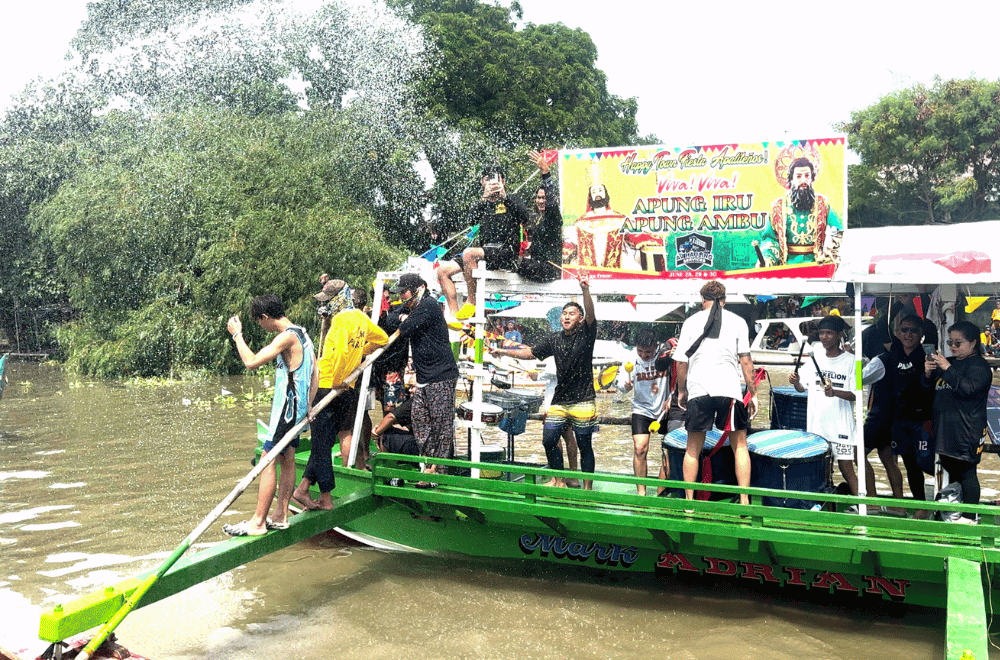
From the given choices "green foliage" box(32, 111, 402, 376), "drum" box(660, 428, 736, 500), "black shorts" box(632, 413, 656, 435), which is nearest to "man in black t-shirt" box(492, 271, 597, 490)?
"black shorts" box(632, 413, 656, 435)

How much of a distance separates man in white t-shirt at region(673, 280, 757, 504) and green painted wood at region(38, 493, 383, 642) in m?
2.46

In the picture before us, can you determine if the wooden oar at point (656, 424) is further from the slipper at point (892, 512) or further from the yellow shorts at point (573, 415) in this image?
the slipper at point (892, 512)

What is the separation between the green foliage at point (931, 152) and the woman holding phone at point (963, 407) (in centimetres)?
2850

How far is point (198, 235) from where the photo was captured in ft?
76.6

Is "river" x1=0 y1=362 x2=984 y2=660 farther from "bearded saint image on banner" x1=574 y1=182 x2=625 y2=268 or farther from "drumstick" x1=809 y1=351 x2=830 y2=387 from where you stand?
"bearded saint image on banner" x1=574 y1=182 x2=625 y2=268

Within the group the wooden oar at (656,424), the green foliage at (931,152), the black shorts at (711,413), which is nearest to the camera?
the black shorts at (711,413)

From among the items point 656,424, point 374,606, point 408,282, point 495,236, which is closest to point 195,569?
point 374,606

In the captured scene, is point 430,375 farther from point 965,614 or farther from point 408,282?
point 965,614

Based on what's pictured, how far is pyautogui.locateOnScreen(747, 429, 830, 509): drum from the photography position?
20.6 ft

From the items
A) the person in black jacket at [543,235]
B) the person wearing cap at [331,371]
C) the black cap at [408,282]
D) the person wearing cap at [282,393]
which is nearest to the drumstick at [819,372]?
the person in black jacket at [543,235]

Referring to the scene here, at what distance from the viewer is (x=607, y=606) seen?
641 centimetres

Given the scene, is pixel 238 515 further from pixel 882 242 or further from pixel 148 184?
pixel 148 184

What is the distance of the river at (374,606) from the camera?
573 centimetres

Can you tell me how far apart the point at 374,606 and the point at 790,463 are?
315 centimetres
